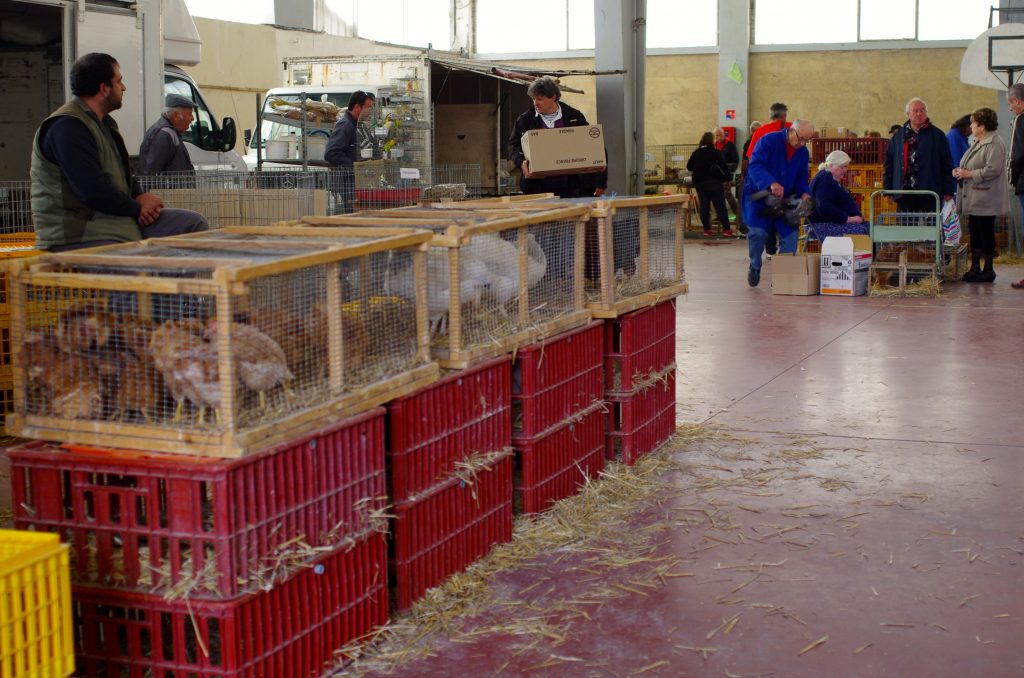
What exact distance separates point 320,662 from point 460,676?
42 cm

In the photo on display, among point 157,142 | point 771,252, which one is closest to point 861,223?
point 771,252

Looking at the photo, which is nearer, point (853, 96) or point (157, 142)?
point (157, 142)

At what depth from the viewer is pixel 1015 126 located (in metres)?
12.7

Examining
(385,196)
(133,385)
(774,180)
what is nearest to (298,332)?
(133,385)

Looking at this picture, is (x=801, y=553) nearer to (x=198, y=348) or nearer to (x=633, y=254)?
(x=633, y=254)

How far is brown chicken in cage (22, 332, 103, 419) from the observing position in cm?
340

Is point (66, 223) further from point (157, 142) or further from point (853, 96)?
point (853, 96)

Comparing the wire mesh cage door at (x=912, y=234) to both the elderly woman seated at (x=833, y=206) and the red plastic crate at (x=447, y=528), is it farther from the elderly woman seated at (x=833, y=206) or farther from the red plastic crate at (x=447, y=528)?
the red plastic crate at (x=447, y=528)

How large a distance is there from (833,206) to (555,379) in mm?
8522

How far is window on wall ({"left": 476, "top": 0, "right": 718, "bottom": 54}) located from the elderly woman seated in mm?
15538

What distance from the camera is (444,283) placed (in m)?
4.41

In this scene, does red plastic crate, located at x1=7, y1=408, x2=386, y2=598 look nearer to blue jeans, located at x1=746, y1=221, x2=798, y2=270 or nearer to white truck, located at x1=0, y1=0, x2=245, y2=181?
white truck, located at x1=0, y1=0, x2=245, y2=181

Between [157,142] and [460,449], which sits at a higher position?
[157,142]

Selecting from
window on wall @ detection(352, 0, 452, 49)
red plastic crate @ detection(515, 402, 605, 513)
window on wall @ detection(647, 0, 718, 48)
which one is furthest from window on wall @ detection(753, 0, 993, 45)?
red plastic crate @ detection(515, 402, 605, 513)
